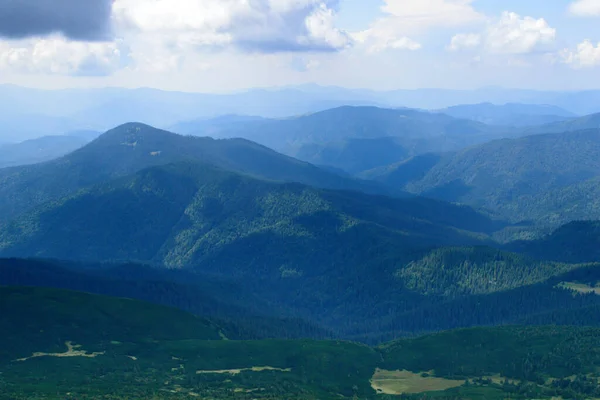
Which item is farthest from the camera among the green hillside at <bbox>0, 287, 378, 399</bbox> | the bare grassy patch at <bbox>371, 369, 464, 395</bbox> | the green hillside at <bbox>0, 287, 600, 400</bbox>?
the bare grassy patch at <bbox>371, 369, 464, 395</bbox>

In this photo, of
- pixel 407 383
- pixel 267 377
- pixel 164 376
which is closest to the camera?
pixel 164 376

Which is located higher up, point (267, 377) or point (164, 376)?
point (164, 376)

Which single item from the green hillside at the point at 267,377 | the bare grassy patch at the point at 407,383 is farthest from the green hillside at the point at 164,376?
the bare grassy patch at the point at 407,383

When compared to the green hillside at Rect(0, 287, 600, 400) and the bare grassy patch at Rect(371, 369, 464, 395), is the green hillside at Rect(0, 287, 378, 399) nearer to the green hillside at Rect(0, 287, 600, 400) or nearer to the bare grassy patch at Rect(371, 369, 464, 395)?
the green hillside at Rect(0, 287, 600, 400)

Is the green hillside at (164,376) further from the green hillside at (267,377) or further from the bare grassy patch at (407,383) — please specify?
the bare grassy patch at (407,383)

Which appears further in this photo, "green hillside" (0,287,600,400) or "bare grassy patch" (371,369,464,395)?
"bare grassy patch" (371,369,464,395)

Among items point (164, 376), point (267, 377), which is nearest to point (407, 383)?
point (267, 377)

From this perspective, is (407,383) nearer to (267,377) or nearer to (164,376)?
(267,377)

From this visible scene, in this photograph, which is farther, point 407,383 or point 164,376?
point 407,383

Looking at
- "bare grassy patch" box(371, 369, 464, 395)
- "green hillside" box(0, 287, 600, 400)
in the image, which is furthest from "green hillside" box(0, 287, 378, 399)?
"bare grassy patch" box(371, 369, 464, 395)

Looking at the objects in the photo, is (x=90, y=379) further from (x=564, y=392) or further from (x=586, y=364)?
(x=586, y=364)

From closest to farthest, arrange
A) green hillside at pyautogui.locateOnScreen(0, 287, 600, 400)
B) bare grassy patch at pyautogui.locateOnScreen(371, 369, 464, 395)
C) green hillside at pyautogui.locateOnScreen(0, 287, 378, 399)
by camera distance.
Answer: green hillside at pyautogui.locateOnScreen(0, 287, 378, 399) < green hillside at pyautogui.locateOnScreen(0, 287, 600, 400) < bare grassy patch at pyautogui.locateOnScreen(371, 369, 464, 395)
